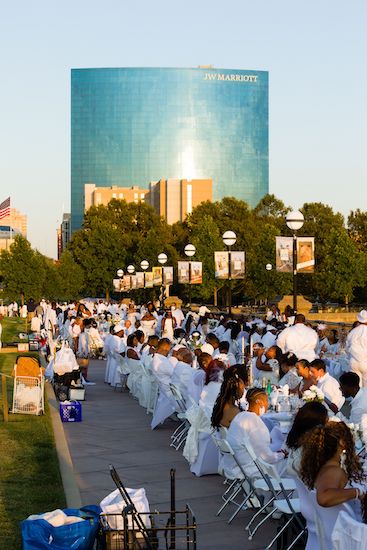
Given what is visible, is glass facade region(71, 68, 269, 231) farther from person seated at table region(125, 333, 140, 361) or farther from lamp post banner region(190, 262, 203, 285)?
person seated at table region(125, 333, 140, 361)

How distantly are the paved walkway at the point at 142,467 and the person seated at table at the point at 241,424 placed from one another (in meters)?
0.55

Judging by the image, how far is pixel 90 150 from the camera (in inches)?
7372

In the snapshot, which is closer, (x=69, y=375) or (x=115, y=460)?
(x=115, y=460)

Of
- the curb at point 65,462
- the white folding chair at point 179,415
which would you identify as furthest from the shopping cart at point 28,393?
the white folding chair at point 179,415

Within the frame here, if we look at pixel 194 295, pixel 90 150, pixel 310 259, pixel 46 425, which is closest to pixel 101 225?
pixel 194 295

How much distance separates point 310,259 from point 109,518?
47.2 feet

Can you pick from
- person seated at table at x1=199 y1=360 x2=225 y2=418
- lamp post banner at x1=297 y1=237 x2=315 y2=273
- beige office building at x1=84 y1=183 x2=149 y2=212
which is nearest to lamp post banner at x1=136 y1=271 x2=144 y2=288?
lamp post banner at x1=297 y1=237 x2=315 y2=273

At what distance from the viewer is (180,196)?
161 metres

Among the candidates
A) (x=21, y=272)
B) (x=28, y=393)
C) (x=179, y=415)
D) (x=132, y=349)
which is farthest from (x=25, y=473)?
(x=21, y=272)

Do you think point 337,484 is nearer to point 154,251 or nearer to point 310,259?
point 310,259

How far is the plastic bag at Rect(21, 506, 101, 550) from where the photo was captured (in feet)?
26.0

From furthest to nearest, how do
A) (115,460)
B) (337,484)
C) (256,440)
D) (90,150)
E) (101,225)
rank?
(90,150) → (101,225) → (115,460) → (256,440) → (337,484)

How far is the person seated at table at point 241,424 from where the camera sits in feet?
31.9

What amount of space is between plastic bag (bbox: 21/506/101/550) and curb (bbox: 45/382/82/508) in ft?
6.22
